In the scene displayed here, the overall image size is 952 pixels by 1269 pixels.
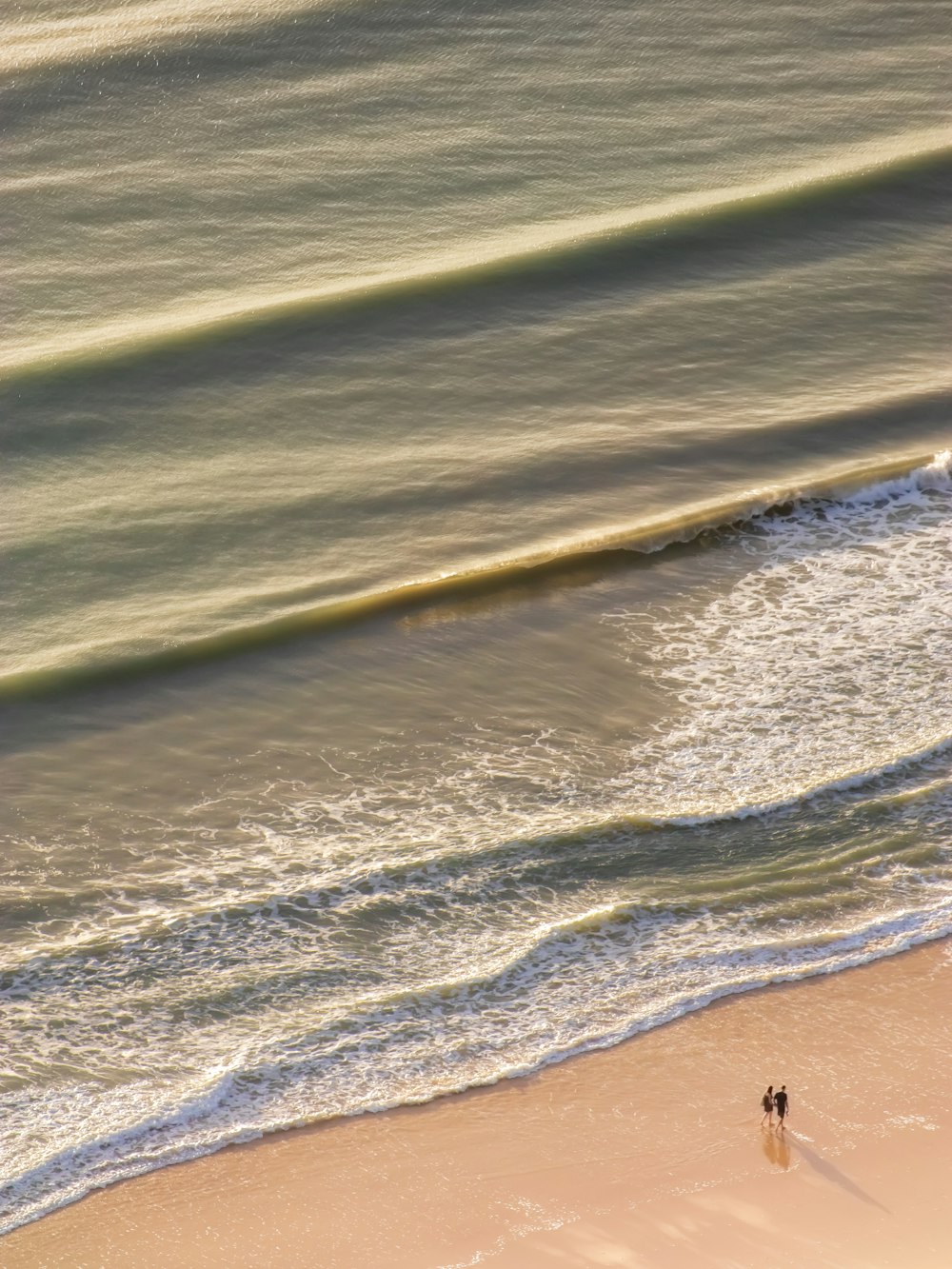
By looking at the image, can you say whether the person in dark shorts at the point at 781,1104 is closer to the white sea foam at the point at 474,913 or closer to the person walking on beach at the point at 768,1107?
the person walking on beach at the point at 768,1107

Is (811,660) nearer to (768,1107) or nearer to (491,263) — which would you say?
(768,1107)


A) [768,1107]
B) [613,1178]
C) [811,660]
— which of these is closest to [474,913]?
[613,1178]

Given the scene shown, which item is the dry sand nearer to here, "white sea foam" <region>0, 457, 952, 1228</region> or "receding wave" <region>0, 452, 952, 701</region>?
"white sea foam" <region>0, 457, 952, 1228</region>

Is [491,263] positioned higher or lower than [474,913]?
higher

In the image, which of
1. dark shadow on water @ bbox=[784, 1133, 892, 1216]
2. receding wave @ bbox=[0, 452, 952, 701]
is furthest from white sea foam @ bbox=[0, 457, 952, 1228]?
receding wave @ bbox=[0, 452, 952, 701]

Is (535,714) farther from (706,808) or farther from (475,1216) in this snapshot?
(475,1216)

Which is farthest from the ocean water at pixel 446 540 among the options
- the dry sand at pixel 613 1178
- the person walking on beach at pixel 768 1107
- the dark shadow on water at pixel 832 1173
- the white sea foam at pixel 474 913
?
the dark shadow on water at pixel 832 1173
